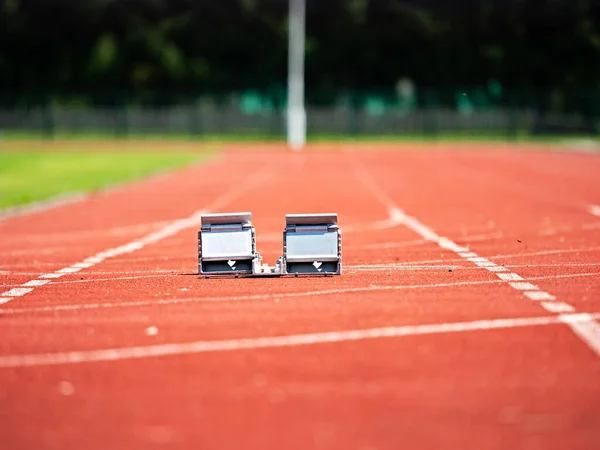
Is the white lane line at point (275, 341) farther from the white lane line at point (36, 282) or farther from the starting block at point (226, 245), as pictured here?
the white lane line at point (36, 282)

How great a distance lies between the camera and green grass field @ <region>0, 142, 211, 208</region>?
31.3 m

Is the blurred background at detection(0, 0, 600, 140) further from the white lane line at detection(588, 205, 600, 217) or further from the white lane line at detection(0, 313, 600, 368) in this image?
the white lane line at detection(0, 313, 600, 368)

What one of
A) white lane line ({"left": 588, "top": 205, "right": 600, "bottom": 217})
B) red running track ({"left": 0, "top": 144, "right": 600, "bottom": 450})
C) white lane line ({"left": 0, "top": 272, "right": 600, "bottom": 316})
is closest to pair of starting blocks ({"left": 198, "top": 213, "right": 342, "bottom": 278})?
red running track ({"left": 0, "top": 144, "right": 600, "bottom": 450})

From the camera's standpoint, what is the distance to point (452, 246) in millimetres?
15094

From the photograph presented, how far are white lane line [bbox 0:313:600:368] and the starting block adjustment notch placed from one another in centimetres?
316

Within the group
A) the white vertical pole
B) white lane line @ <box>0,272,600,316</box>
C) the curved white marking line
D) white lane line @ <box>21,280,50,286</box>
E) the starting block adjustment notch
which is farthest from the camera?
the white vertical pole

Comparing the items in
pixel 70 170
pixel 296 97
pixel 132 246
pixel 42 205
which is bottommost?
pixel 70 170

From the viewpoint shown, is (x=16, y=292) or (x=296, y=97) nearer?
(x=16, y=292)

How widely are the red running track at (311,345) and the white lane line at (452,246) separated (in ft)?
0.12

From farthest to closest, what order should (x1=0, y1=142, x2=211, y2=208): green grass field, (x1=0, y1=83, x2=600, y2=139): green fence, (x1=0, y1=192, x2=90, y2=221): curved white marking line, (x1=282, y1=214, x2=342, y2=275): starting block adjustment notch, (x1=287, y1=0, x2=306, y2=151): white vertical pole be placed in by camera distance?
(x1=0, y1=83, x2=600, y2=139): green fence
(x1=287, y1=0, x2=306, y2=151): white vertical pole
(x1=0, y1=142, x2=211, y2=208): green grass field
(x1=0, y1=192, x2=90, y2=221): curved white marking line
(x1=282, y1=214, x2=342, y2=275): starting block adjustment notch

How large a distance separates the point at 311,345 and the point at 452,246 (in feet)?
24.6

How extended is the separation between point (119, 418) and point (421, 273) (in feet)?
21.0

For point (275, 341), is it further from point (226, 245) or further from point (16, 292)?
point (226, 245)

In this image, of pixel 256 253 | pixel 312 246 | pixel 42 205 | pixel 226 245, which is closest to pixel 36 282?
pixel 226 245
